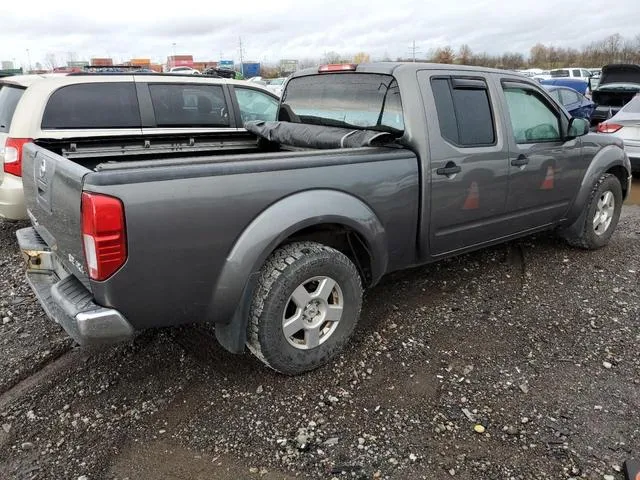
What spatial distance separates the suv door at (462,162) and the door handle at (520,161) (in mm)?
115

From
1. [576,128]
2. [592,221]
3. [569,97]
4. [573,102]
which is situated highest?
[576,128]

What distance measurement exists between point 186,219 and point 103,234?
1.22 ft

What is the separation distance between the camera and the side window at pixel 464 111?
3.78 meters

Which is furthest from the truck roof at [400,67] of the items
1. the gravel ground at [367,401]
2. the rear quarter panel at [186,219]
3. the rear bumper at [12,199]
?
the rear bumper at [12,199]

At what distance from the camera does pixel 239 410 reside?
293 centimetres

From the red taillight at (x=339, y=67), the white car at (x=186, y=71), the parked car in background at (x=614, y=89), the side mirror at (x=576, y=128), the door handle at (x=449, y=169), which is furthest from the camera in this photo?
the parked car in background at (x=614, y=89)

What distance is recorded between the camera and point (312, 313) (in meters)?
3.18

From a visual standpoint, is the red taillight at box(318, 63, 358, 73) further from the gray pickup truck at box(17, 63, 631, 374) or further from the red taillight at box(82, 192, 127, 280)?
the red taillight at box(82, 192, 127, 280)

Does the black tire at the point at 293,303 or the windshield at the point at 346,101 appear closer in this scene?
the black tire at the point at 293,303

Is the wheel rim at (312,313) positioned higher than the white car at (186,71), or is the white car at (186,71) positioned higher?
the white car at (186,71)

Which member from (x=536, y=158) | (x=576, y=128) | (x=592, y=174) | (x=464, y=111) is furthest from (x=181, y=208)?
(x=592, y=174)

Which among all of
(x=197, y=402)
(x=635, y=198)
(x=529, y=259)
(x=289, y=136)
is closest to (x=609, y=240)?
(x=529, y=259)

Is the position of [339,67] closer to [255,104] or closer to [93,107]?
[93,107]

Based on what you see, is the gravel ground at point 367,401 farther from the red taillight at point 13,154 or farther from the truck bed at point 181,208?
the red taillight at point 13,154
